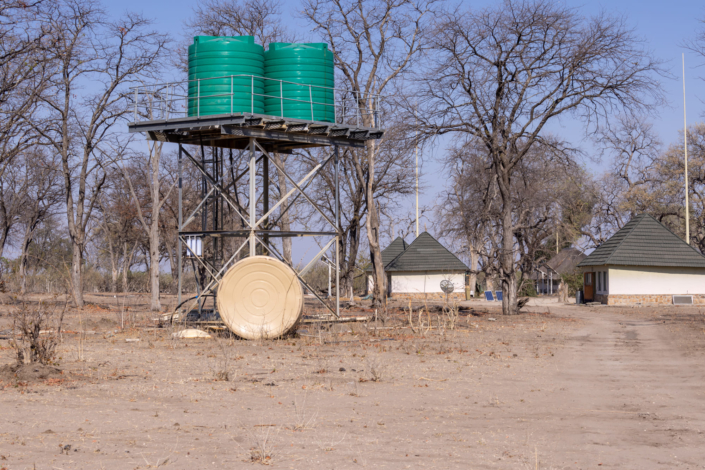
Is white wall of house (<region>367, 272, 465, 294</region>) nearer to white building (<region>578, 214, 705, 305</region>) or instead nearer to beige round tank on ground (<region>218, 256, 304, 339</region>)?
white building (<region>578, 214, 705, 305</region>)

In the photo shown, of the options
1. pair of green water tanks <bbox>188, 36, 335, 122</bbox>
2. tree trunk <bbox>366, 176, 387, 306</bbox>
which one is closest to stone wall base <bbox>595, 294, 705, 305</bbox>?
tree trunk <bbox>366, 176, 387, 306</bbox>

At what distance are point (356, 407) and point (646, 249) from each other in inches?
1469

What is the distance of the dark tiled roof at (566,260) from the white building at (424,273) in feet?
43.6

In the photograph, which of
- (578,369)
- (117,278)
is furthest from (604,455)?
(117,278)

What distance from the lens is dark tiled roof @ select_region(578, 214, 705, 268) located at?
41.8m

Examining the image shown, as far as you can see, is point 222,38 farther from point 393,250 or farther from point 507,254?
point 393,250

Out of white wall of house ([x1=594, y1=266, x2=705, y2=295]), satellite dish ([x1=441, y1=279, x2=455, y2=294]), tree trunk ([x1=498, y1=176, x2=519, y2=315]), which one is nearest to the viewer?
tree trunk ([x1=498, y1=176, x2=519, y2=315])

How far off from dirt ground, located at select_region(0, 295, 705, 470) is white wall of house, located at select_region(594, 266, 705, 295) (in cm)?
2576

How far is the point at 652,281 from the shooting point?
42.2 metres

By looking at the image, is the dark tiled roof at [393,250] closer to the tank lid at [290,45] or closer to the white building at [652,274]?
the white building at [652,274]

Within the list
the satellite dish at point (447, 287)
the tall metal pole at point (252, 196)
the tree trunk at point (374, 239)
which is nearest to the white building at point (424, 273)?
the satellite dish at point (447, 287)

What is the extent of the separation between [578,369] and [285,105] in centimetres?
1196

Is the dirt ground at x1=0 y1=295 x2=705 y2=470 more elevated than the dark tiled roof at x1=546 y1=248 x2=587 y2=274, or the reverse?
the dark tiled roof at x1=546 y1=248 x2=587 y2=274

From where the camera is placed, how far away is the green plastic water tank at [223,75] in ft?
68.4
